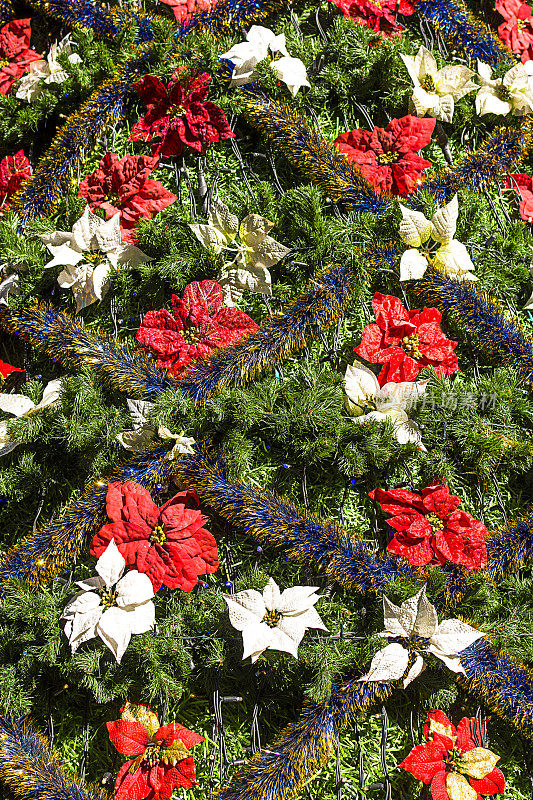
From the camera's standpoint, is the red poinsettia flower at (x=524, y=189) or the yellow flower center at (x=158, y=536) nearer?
the yellow flower center at (x=158, y=536)

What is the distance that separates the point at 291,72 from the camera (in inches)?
43.1

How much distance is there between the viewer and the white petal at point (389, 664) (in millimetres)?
836

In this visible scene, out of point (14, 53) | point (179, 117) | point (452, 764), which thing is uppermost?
point (14, 53)

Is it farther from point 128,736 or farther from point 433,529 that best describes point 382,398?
point 128,736

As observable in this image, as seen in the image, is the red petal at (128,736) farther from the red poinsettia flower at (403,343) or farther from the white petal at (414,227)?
the white petal at (414,227)

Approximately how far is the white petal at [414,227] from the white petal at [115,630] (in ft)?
2.32

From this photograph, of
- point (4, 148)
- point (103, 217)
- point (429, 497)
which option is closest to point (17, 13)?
point (4, 148)

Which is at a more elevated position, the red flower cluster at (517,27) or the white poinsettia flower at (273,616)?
the red flower cluster at (517,27)

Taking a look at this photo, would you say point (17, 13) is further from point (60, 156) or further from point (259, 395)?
point (259, 395)

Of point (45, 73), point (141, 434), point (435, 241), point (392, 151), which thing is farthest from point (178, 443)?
point (45, 73)

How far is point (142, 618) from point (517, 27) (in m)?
1.32

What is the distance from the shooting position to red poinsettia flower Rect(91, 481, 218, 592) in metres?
0.89

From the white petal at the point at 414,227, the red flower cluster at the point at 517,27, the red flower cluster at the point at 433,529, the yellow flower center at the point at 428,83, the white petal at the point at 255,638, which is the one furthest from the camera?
the red flower cluster at the point at 517,27

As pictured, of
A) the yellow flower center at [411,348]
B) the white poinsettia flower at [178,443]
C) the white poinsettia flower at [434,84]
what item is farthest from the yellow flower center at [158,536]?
the white poinsettia flower at [434,84]
